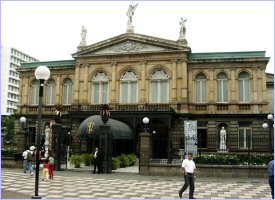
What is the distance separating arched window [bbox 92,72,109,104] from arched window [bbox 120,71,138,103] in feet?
5.90

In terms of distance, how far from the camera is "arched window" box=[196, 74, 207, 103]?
119 ft

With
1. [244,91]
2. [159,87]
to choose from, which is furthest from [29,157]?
[244,91]

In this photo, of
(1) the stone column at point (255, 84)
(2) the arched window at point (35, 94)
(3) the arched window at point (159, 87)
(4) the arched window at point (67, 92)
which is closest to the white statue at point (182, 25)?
(3) the arched window at point (159, 87)

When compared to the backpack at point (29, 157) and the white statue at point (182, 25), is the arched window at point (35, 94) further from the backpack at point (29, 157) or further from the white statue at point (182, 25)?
the backpack at point (29, 157)

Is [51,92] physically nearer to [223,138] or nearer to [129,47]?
[129,47]

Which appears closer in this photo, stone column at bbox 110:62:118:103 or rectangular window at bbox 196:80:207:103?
rectangular window at bbox 196:80:207:103

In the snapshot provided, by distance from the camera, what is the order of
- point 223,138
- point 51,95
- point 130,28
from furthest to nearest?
point 51,95, point 130,28, point 223,138

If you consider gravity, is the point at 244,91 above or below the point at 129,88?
below

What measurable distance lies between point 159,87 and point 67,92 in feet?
36.6

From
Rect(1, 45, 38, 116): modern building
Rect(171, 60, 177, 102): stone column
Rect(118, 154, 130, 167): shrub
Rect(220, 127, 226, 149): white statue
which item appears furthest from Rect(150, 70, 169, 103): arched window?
Rect(1, 45, 38, 116): modern building

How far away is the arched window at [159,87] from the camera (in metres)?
36.8

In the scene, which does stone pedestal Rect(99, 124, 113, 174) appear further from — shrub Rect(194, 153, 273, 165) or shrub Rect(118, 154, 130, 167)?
shrub Rect(194, 153, 273, 165)

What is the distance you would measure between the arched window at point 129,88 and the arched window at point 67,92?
260 inches

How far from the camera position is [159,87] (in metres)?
36.9
